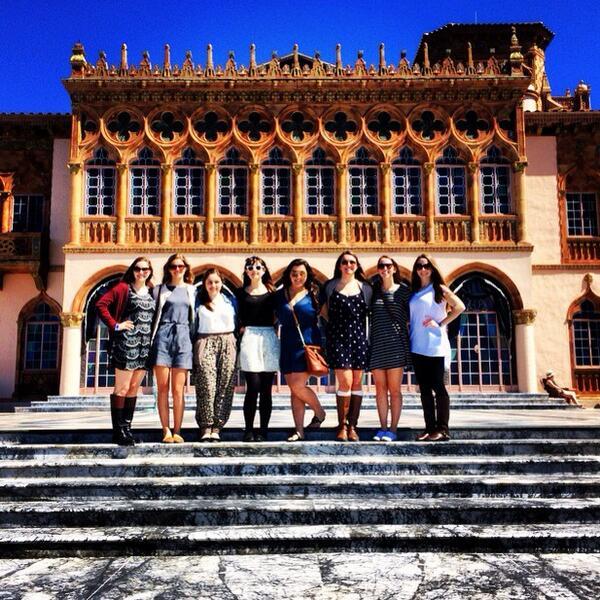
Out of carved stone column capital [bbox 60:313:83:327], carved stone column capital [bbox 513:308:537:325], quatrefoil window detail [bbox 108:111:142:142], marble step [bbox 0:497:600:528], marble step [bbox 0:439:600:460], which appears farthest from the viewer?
quatrefoil window detail [bbox 108:111:142:142]

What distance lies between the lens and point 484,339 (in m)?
19.9

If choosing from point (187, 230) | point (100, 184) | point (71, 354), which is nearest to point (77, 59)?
point (100, 184)

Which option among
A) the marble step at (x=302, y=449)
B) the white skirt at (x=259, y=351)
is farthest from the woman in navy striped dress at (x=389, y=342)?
the white skirt at (x=259, y=351)

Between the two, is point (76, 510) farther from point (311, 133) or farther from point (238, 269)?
point (311, 133)

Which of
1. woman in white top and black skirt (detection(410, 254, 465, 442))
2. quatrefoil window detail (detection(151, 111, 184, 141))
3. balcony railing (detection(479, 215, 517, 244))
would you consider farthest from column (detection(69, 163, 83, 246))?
woman in white top and black skirt (detection(410, 254, 465, 442))

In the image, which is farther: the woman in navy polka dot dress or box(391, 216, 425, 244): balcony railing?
box(391, 216, 425, 244): balcony railing

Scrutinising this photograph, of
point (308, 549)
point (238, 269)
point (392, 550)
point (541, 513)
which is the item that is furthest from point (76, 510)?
point (238, 269)

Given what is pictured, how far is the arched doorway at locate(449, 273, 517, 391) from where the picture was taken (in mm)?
19656

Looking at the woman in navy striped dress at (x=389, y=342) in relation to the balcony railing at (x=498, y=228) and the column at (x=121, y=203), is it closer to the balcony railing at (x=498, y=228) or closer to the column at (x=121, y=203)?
the balcony railing at (x=498, y=228)

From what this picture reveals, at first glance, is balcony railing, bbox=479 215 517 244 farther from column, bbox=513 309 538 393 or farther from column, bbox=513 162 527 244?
column, bbox=513 309 538 393

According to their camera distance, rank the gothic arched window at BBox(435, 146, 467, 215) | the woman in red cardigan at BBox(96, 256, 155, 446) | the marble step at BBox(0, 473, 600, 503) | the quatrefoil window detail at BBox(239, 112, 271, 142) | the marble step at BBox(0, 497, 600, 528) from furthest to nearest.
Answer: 1. the quatrefoil window detail at BBox(239, 112, 271, 142)
2. the gothic arched window at BBox(435, 146, 467, 215)
3. the woman in red cardigan at BBox(96, 256, 155, 446)
4. the marble step at BBox(0, 473, 600, 503)
5. the marble step at BBox(0, 497, 600, 528)

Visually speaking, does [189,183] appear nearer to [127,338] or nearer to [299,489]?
[127,338]

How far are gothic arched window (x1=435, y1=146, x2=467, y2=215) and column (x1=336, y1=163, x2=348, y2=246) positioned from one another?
2.76m

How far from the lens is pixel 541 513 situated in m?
4.67
